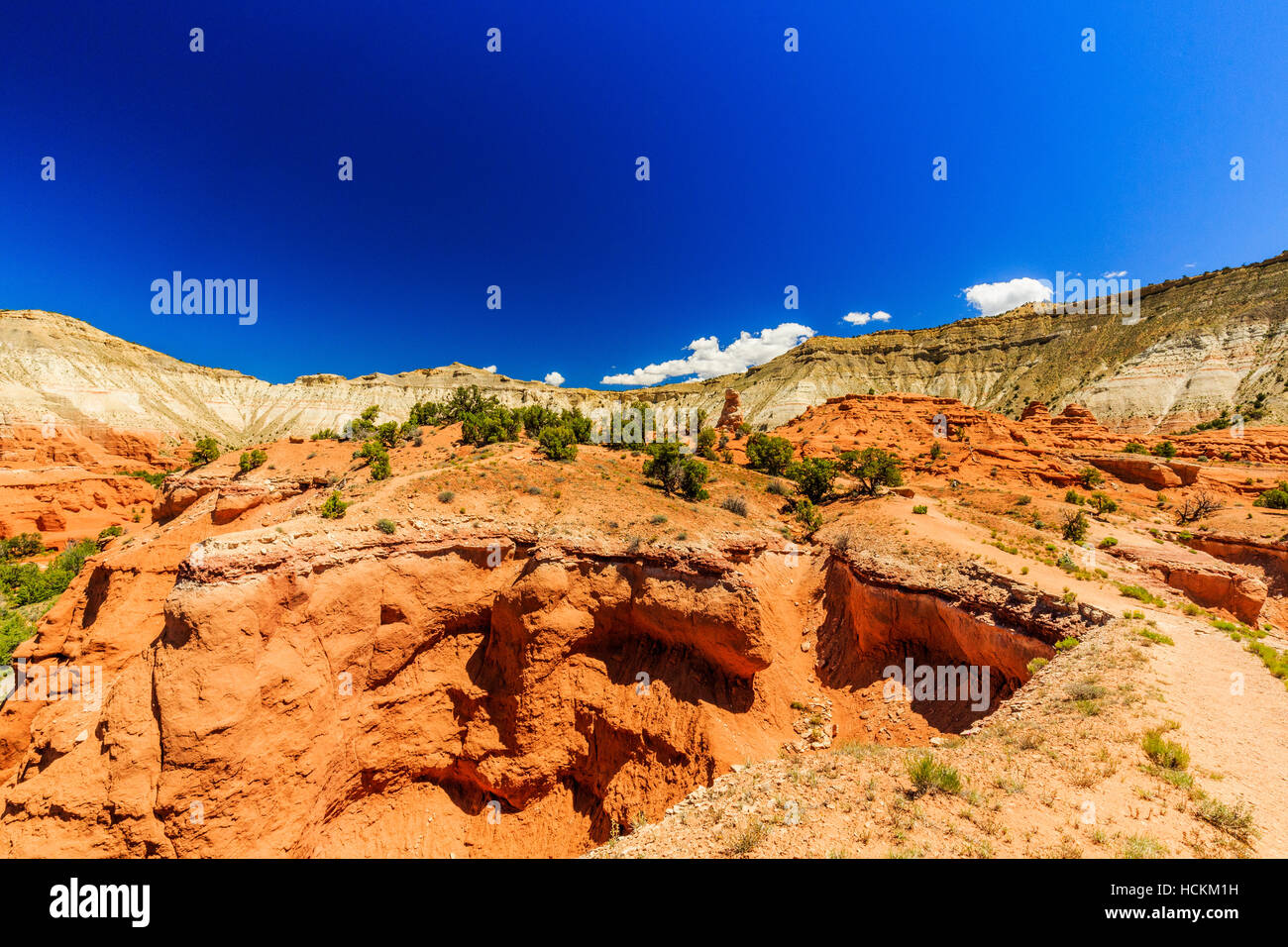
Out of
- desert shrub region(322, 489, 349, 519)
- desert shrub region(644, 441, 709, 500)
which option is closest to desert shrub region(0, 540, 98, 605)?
desert shrub region(322, 489, 349, 519)

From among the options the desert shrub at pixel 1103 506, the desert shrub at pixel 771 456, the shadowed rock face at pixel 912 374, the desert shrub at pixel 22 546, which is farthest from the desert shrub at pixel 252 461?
the shadowed rock face at pixel 912 374

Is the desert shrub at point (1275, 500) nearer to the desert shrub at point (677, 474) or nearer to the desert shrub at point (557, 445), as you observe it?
the desert shrub at point (677, 474)

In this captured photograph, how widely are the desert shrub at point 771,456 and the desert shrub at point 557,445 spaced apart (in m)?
14.8

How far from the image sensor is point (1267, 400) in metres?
40.9

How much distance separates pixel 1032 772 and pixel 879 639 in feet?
23.8

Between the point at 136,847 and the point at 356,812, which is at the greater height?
the point at 136,847

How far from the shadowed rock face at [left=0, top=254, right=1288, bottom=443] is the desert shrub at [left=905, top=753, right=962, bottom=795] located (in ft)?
212

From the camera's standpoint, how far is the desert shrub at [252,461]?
19234 millimetres

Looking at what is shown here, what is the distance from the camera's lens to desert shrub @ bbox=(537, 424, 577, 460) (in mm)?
19297

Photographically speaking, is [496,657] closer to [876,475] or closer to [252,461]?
[252,461]

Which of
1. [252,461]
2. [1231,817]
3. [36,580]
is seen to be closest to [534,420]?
[252,461]
